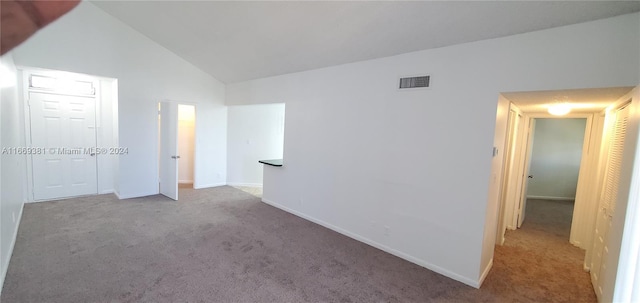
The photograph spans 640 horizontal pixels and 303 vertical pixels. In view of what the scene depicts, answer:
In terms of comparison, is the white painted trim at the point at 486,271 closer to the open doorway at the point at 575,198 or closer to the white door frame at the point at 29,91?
the open doorway at the point at 575,198

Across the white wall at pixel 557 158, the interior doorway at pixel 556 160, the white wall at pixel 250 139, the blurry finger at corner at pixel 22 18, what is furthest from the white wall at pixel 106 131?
the white wall at pixel 557 158

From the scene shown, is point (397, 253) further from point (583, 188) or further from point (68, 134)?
point (68, 134)

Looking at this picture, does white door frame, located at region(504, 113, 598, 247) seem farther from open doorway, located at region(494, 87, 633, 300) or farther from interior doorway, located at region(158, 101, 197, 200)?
interior doorway, located at region(158, 101, 197, 200)

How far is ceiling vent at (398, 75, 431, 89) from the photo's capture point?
2.83m

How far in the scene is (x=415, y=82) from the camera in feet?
9.52

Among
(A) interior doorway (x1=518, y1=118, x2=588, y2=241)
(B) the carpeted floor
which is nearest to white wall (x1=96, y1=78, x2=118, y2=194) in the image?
(B) the carpeted floor

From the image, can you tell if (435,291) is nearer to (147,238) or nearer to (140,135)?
(147,238)

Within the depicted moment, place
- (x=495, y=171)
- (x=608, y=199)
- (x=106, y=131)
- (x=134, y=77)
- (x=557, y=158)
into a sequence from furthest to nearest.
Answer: (x=557, y=158)
(x=106, y=131)
(x=134, y=77)
(x=495, y=171)
(x=608, y=199)

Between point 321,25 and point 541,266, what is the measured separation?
3868 millimetres

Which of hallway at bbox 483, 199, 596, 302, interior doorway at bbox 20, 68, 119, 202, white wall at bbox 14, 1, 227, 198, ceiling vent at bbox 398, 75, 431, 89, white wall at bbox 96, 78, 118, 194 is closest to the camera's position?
hallway at bbox 483, 199, 596, 302

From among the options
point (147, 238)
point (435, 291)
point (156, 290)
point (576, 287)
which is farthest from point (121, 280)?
point (576, 287)

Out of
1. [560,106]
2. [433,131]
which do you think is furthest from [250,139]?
[560,106]

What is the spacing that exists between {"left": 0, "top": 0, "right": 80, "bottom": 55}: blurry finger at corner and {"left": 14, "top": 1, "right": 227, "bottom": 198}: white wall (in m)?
5.16

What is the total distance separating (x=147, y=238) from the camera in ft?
10.9
